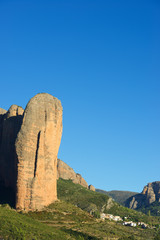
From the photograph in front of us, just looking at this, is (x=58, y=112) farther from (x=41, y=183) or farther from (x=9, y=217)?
(x=9, y=217)

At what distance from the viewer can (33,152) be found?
3334 inches

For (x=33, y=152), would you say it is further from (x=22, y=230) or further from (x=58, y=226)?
(x=22, y=230)

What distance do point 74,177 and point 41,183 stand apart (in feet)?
347

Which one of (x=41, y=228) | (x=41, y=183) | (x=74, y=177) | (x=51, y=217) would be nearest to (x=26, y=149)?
(x=41, y=183)

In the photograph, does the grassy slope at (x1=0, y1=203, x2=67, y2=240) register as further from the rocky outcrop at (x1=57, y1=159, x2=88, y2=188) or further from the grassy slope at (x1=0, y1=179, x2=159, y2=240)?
the rocky outcrop at (x1=57, y1=159, x2=88, y2=188)

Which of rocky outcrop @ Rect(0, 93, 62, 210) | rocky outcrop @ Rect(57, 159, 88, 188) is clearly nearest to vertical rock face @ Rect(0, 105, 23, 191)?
rocky outcrop @ Rect(0, 93, 62, 210)

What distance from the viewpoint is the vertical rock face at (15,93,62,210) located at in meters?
81.8

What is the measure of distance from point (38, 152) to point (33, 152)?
124 cm

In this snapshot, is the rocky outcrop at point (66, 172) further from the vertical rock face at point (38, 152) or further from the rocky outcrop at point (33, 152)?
the vertical rock face at point (38, 152)

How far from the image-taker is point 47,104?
3556 inches

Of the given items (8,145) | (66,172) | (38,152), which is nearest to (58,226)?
(38,152)

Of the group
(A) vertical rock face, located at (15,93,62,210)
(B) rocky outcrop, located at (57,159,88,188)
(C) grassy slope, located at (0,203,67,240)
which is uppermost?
(B) rocky outcrop, located at (57,159,88,188)

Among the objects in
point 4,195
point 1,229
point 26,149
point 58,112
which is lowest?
point 1,229

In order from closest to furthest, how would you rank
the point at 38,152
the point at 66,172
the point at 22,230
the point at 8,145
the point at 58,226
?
the point at 22,230 < the point at 58,226 < the point at 38,152 < the point at 8,145 < the point at 66,172
